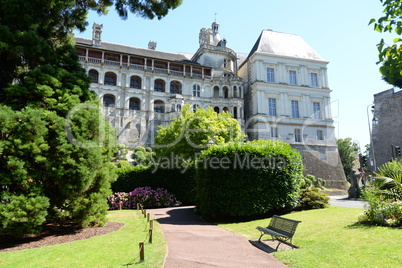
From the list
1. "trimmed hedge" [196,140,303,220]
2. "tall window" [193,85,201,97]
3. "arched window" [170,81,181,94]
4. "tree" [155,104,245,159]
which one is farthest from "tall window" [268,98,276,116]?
"trimmed hedge" [196,140,303,220]

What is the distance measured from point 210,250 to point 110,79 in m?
40.9

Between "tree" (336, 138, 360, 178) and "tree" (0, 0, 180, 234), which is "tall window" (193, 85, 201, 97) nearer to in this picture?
"tree" (336, 138, 360, 178)

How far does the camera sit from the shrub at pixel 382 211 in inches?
353

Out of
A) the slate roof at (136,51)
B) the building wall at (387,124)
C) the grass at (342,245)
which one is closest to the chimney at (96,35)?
the slate roof at (136,51)

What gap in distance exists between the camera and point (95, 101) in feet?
37.1

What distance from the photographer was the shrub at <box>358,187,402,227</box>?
8961mm

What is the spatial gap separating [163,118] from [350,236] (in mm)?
37101

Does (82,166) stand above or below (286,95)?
below

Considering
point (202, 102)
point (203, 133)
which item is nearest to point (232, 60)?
point (202, 102)

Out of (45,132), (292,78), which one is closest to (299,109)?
(292,78)

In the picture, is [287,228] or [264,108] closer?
[287,228]

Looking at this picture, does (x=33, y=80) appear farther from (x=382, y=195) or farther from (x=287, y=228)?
(x=382, y=195)

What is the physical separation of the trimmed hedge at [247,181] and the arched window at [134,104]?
3257cm

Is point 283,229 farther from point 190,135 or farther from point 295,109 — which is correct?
point 295,109
